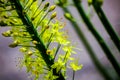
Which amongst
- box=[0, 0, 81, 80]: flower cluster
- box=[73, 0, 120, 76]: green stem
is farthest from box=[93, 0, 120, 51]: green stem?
box=[0, 0, 81, 80]: flower cluster

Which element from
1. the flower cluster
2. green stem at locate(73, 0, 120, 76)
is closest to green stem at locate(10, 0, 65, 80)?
the flower cluster

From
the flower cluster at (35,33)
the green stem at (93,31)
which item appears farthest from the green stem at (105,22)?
the flower cluster at (35,33)

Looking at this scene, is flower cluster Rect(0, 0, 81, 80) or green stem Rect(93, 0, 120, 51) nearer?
green stem Rect(93, 0, 120, 51)

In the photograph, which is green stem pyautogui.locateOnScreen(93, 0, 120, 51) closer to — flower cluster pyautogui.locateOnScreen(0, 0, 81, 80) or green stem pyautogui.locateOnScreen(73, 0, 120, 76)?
green stem pyautogui.locateOnScreen(73, 0, 120, 76)

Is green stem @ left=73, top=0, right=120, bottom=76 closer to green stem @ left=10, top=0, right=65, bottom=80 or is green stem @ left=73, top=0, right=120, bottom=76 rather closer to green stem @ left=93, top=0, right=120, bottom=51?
green stem @ left=93, top=0, right=120, bottom=51

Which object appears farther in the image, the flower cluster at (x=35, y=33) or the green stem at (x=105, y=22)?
the flower cluster at (x=35, y=33)

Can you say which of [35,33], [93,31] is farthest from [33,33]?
[93,31]

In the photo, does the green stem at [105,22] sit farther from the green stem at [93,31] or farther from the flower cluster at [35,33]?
the flower cluster at [35,33]

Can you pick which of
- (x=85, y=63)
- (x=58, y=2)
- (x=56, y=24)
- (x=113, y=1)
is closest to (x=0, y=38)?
(x=85, y=63)

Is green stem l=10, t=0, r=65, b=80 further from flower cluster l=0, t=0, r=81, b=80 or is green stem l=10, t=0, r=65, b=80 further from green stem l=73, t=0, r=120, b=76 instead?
green stem l=73, t=0, r=120, b=76

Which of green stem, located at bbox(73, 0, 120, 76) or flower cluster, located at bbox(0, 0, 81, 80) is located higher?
green stem, located at bbox(73, 0, 120, 76)

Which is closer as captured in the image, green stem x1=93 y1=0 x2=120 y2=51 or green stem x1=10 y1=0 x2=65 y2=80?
green stem x1=93 y1=0 x2=120 y2=51
